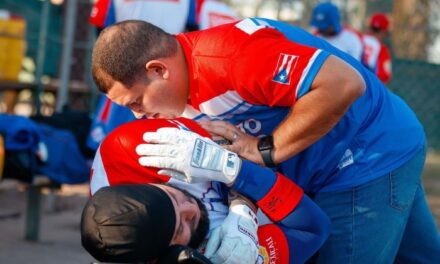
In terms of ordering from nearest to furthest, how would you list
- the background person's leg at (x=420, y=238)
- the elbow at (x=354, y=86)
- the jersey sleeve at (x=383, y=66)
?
1. the elbow at (x=354, y=86)
2. the background person's leg at (x=420, y=238)
3. the jersey sleeve at (x=383, y=66)

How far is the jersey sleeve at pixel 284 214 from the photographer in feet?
8.56

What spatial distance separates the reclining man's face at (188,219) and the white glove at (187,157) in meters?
0.06

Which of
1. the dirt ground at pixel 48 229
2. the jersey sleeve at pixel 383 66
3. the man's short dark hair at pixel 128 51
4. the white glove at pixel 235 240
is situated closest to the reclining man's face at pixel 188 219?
the white glove at pixel 235 240

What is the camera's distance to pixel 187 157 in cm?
247

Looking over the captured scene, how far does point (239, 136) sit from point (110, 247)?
24.7 inches

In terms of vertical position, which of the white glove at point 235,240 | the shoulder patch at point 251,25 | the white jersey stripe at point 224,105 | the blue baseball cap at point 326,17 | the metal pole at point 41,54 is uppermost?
the shoulder patch at point 251,25

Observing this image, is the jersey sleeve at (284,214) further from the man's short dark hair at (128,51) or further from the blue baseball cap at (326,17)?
the blue baseball cap at (326,17)

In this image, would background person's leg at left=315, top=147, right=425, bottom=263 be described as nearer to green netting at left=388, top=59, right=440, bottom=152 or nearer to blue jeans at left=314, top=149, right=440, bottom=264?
blue jeans at left=314, top=149, right=440, bottom=264

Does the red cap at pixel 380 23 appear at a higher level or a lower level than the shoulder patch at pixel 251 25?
lower

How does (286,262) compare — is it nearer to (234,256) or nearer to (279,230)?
(279,230)

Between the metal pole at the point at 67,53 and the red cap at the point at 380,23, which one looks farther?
the red cap at the point at 380,23

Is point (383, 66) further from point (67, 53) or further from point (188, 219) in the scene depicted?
point (188, 219)

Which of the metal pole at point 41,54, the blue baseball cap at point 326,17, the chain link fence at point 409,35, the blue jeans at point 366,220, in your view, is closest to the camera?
the blue jeans at point 366,220

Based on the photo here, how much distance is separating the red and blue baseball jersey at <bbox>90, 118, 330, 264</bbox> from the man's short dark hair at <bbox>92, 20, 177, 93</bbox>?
0.19 meters
